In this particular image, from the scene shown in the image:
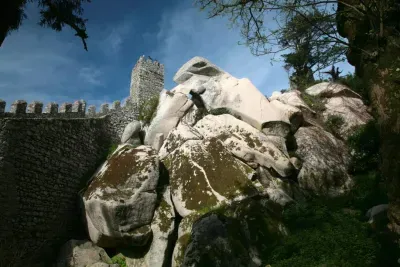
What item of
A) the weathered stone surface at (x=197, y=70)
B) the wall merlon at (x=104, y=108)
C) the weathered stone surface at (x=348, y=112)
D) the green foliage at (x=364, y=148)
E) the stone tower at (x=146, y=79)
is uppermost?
the stone tower at (x=146, y=79)

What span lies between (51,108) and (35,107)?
955mm

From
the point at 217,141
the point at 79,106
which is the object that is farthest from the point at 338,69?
the point at 79,106

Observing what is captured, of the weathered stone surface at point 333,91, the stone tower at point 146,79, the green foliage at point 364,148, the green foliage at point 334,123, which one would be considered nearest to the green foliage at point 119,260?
the green foliage at point 364,148

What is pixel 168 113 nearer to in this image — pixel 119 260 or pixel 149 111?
pixel 149 111

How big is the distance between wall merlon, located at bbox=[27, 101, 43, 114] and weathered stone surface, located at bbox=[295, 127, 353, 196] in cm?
1302

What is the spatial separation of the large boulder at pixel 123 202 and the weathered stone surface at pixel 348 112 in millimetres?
10389

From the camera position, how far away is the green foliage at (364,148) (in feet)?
46.2

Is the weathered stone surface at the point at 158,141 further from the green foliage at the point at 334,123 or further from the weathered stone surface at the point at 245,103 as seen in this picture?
the green foliage at the point at 334,123

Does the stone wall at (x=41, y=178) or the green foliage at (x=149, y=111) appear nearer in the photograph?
the stone wall at (x=41, y=178)

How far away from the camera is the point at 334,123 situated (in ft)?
55.6

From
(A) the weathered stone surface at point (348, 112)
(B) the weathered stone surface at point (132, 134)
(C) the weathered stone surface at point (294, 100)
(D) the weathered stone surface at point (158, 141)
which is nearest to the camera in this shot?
(D) the weathered stone surface at point (158, 141)

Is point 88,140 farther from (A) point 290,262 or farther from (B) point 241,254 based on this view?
(A) point 290,262

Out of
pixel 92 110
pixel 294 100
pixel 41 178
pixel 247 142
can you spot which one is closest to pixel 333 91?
pixel 294 100

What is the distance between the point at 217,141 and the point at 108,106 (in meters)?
9.61
